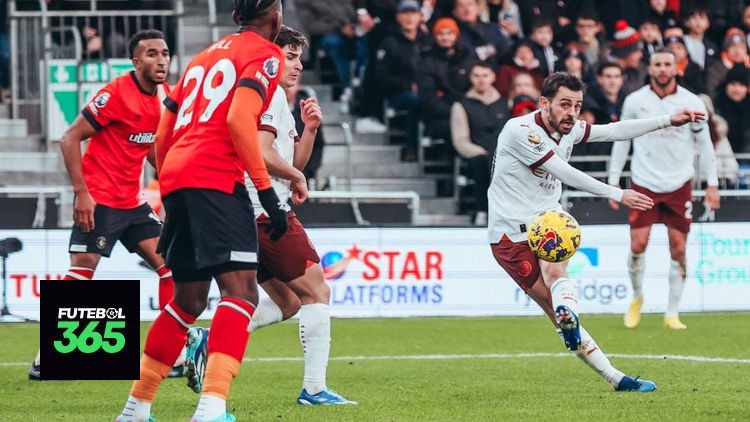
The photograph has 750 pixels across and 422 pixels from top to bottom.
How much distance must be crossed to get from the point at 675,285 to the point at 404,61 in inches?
258

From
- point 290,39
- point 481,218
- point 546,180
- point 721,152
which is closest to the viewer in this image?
point 290,39

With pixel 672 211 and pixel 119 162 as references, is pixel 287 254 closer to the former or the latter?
pixel 119 162

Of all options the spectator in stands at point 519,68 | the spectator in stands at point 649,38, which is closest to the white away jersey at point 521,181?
the spectator in stands at point 519,68

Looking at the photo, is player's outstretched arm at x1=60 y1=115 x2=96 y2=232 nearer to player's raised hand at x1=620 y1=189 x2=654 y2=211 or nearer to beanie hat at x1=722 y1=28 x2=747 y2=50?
player's raised hand at x1=620 y1=189 x2=654 y2=211

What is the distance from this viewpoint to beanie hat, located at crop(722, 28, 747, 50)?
22.1 meters

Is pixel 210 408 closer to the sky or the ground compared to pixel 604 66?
closer to the ground

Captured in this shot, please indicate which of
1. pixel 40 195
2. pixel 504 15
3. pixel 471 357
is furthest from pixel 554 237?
pixel 504 15

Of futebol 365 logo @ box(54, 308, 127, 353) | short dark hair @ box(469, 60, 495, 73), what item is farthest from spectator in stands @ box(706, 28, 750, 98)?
futebol 365 logo @ box(54, 308, 127, 353)

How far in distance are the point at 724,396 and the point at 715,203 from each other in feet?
17.8

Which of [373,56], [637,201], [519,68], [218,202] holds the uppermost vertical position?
[373,56]

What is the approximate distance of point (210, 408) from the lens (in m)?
7.38

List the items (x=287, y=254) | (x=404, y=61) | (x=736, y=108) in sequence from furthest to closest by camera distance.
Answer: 1. (x=736, y=108)
2. (x=404, y=61)
3. (x=287, y=254)

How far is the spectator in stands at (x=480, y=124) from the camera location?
62.7 ft

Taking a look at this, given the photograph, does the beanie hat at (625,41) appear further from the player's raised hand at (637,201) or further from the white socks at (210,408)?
the white socks at (210,408)
